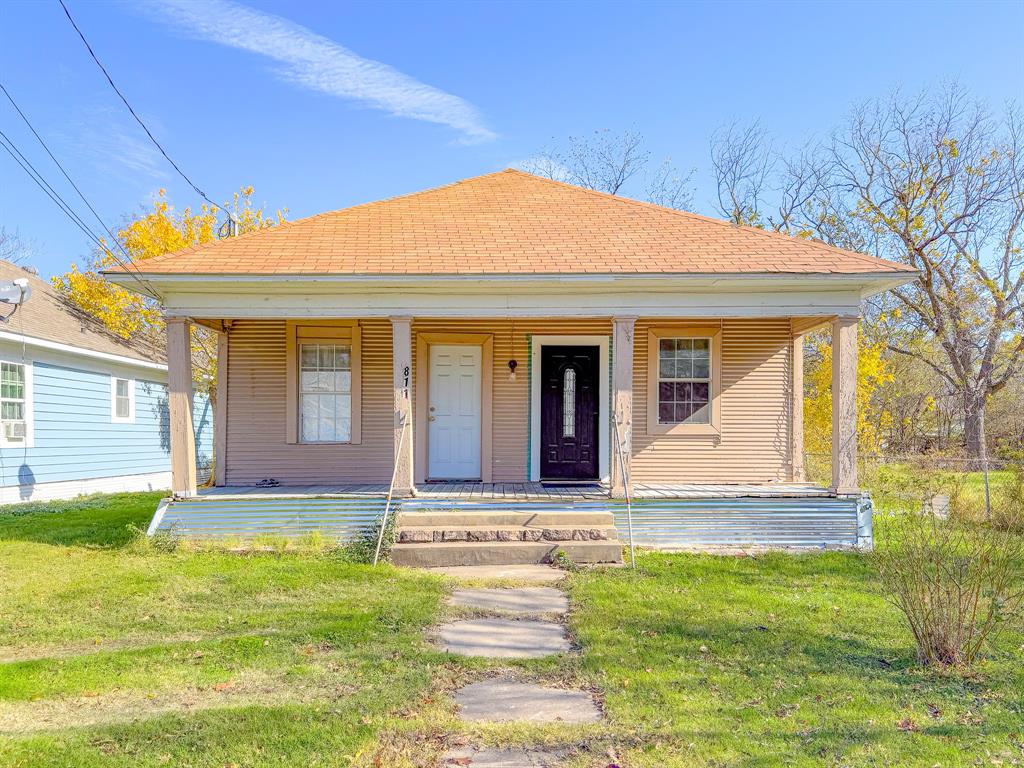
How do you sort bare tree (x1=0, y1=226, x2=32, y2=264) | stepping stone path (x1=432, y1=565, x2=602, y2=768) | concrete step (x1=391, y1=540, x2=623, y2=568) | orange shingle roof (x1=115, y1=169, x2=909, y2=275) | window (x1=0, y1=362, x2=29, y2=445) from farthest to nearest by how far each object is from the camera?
bare tree (x1=0, y1=226, x2=32, y2=264) < window (x1=0, y1=362, x2=29, y2=445) < orange shingle roof (x1=115, y1=169, x2=909, y2=275) < concrete step (x1=391, y1=540, x2=623, y2=568) < stepping stone path (x1=432, y1=565, x2=602, y2=768)

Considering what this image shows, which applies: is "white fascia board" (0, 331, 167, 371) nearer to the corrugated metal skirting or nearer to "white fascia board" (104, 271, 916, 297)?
"white fascia board" (104, 271, 916, 297)

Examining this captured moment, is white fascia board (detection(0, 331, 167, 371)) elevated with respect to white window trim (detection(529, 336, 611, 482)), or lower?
elevated

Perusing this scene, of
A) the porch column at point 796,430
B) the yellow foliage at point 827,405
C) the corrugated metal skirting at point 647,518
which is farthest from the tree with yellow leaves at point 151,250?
the yellow foliage at point 827,405

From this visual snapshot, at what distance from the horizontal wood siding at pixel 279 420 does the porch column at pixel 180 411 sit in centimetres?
159

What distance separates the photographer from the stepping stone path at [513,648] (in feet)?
10.3

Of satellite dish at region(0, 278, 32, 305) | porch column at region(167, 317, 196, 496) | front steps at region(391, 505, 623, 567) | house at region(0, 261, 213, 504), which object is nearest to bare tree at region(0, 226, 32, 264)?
house at region(0, 261, 213, 504)

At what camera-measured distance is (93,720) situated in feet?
11.3

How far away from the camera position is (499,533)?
7.51 metres

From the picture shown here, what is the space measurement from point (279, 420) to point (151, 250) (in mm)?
10100

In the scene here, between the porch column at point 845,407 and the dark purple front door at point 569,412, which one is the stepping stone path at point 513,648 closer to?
→ the dark purple front door at point 569,412

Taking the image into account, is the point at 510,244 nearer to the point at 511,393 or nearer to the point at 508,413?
the point at 511,393

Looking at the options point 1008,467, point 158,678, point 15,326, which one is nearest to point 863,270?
point 1008,467

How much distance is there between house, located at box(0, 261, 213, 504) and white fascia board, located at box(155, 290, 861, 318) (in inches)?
216

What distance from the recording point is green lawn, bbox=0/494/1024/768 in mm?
3164
